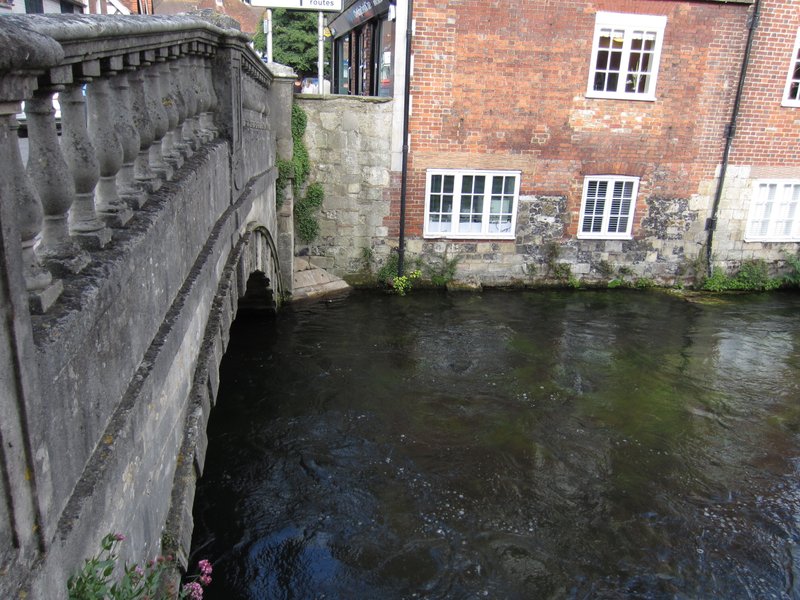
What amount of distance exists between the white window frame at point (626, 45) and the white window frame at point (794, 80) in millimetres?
3005

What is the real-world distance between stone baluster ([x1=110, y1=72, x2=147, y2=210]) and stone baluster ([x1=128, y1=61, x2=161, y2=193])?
0.27 ft

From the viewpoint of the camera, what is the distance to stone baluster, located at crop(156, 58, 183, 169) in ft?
11.5

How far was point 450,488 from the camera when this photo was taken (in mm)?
6609

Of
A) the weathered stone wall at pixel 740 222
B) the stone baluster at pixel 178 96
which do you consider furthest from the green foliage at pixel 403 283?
the stone baluster at pixel 178 96

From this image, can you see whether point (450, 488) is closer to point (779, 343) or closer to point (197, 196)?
point (197, 196)

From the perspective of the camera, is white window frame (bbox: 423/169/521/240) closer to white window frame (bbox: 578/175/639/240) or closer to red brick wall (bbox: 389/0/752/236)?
red brick wall (bbox: 389/0/752/236)

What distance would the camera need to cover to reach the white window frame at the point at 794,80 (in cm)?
1309

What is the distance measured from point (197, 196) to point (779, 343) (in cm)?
1129

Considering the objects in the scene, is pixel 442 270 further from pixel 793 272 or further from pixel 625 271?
pixel 793 272

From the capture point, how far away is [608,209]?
13523 millimetres

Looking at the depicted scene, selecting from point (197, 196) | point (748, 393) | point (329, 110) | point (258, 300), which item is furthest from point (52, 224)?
point (329, 110)

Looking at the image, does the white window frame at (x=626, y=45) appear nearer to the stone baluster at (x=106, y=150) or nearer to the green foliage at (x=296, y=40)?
the stone baluster at (x=106, y=150)

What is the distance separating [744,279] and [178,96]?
1397 centimetres

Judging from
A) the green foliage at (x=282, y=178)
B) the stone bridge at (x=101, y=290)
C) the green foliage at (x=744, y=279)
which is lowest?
the green foliage at (x=744, y=279)
